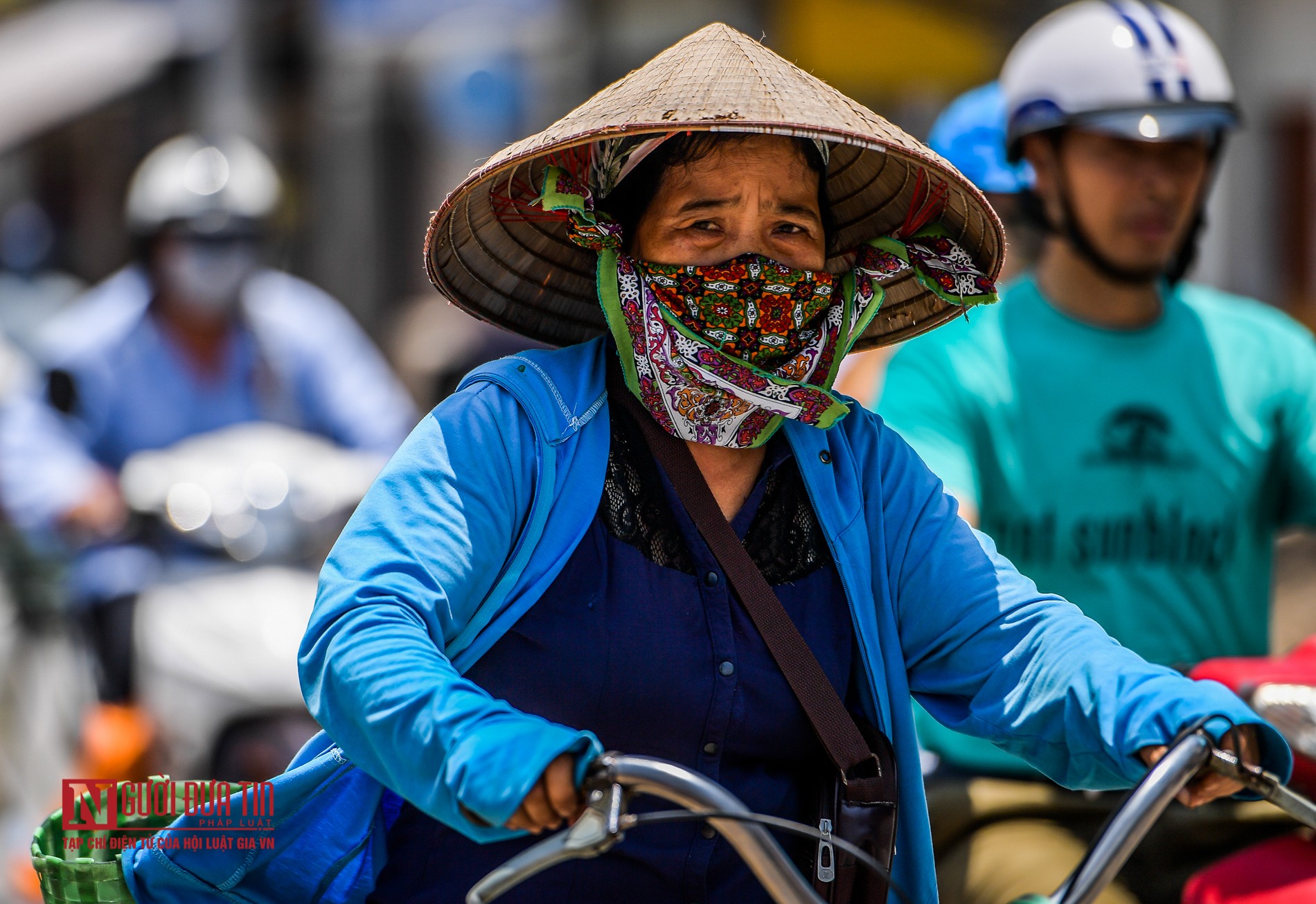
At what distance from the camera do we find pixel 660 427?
2.37 m

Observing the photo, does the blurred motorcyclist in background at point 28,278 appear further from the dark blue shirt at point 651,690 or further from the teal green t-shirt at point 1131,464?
the dark blue shirt at point 651,690

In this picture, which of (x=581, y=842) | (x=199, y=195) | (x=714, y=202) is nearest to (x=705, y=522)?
(x=714, y=202)

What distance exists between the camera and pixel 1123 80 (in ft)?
11.7

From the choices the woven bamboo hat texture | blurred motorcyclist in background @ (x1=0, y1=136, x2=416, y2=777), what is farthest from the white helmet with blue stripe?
blurred motorcyclist in background @ (x1=0, y1=136, x2=416, y2=777)

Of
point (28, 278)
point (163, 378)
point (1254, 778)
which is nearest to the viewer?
point (1254, 778)

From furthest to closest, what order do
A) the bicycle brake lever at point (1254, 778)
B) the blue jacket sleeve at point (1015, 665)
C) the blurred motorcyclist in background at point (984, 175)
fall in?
the blurred motorcyclist in background at point (984, 175) < the blue jacket sleeve at point (1015, 665) < the bicycle brake lever at point (1254, 778)

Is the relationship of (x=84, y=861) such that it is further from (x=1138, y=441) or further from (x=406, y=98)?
(x=406, y=98)

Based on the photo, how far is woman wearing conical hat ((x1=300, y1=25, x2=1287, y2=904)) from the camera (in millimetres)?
2133

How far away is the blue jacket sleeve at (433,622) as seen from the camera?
173 cm

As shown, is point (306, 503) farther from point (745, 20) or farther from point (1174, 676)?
point (745, 20)

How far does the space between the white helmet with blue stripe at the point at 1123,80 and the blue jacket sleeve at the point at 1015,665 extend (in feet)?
4.58

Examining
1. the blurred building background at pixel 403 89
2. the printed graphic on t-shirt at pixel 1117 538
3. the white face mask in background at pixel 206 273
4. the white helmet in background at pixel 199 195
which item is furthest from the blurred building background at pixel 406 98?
the printed graphic on t-shirt at pixel 1117 538

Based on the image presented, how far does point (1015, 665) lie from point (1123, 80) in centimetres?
178

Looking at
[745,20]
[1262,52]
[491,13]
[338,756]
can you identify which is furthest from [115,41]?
[338,756]
